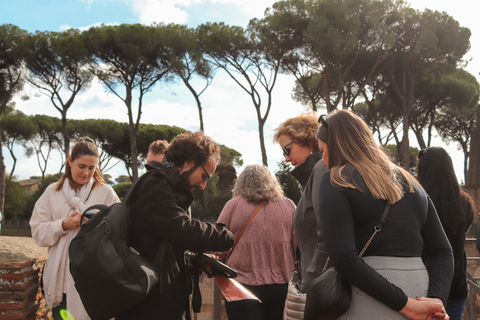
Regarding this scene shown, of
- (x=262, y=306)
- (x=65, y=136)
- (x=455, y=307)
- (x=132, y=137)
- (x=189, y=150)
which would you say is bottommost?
(x=262, y=306)

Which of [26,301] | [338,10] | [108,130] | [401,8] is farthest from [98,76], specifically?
[26,301]

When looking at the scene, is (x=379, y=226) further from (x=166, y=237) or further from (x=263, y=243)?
(x=263, y=243)

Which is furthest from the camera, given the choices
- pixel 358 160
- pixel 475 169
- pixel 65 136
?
pixel 65 136

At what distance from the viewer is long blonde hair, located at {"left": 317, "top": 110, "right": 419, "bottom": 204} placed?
1309 millimetres

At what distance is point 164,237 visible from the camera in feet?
5.15

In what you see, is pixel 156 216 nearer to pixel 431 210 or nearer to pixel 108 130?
pixel 431 210

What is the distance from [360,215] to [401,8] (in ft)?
55.1

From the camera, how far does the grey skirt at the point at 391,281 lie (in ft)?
4.15

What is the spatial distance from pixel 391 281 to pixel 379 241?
12cm

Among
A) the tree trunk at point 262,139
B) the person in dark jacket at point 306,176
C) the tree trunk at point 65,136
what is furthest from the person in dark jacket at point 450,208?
the tree trunk at point 65,136

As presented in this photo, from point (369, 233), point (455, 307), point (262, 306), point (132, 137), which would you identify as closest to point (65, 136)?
point (132, 137)

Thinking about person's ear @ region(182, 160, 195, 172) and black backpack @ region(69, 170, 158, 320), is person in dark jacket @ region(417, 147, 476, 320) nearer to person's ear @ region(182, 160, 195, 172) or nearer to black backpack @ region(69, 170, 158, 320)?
person's ear @ region(182, 160, 195, 172)

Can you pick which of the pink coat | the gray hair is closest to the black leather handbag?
the pink coat

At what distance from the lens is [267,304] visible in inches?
99.1
